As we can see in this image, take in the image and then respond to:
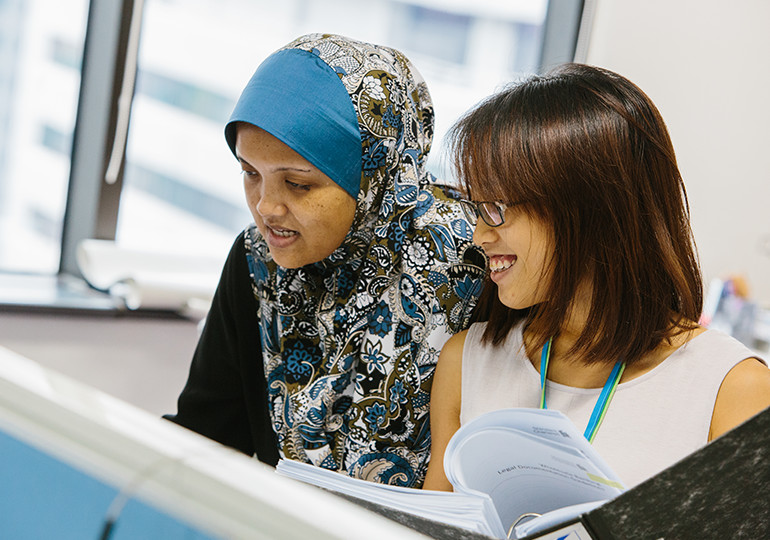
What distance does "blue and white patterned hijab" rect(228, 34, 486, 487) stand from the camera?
117 cm

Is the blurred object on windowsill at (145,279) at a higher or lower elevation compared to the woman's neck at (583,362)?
lower

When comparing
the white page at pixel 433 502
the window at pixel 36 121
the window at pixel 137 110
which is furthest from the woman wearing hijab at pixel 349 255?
the window at pixel 36 121

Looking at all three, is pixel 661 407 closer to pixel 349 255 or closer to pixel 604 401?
pixel 604 401

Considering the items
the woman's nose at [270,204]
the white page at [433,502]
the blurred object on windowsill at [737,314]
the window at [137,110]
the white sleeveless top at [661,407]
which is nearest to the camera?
the white page at [433,502]

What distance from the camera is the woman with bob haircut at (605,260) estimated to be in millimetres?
885

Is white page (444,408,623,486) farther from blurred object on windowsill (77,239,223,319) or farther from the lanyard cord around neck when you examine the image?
blurred object on windowsill (77,239,223,319)

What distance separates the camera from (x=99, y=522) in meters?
0.36

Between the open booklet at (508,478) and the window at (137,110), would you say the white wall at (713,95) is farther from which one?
the open booklet at (508,478)

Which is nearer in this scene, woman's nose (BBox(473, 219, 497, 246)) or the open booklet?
the open booklet

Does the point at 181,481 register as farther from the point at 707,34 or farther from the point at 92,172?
the point at 707,34

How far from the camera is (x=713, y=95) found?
2.98 metres

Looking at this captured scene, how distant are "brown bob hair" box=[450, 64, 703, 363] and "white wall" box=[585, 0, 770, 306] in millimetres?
2123

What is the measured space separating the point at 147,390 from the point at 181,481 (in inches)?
79.0

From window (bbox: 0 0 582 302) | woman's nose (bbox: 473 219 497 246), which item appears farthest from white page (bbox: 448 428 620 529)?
window (bbox: 0 0 582 302)
